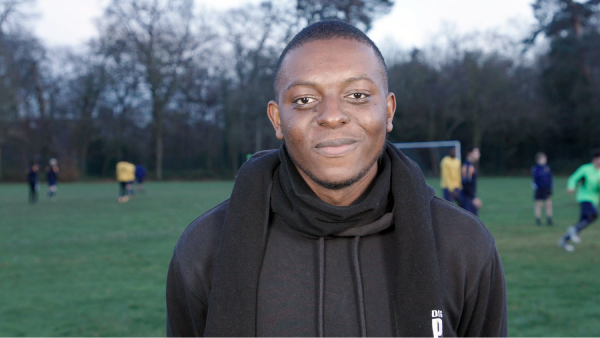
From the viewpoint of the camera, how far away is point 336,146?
1.97 metres

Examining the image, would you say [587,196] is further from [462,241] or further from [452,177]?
[462,241]

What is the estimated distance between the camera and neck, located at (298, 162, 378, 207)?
80.3 inches

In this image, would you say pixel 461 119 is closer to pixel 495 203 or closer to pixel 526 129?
pixel 526 129

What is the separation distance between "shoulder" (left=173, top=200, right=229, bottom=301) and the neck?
14.8 inches

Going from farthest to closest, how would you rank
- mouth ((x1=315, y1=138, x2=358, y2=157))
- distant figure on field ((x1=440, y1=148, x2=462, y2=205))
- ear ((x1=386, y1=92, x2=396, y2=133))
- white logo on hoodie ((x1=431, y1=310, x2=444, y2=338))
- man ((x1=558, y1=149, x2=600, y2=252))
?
1. distant figure on field ((x1=440, y1=148, x2=462, y2=205))
2. man ((x1=558, y1=149, x2=600, y2=252))
3. ear ((x1=386, y1=92, x2=396, y2=133))
4. mouth ((x1=315, y1=138, x2=358, y2=157))
5. white logo on hoodie ((x1=431, y1=310, x2=444, y2=338))

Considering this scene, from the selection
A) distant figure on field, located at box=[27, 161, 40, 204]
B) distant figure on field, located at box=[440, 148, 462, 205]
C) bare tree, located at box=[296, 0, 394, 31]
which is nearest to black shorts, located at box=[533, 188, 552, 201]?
distant figure on field, located at box=[440, 148, 462, 205]

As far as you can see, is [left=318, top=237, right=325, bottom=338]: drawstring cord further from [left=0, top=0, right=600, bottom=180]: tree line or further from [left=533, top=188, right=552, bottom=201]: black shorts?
[left=0, top=0, right=600, bottom=180]: tree line

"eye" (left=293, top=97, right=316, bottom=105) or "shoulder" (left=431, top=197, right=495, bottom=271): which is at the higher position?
"eye" (left=293, top=97, right=316, bottom=105)

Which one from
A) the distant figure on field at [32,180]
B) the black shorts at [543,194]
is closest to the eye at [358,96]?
the black shorts at [543,194]

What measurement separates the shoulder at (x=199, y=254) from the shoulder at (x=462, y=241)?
2.63 feet

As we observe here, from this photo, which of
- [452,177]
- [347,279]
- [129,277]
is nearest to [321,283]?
[347,279]

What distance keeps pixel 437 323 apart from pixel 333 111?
791 millimetres

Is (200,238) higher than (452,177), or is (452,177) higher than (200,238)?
(200,238)

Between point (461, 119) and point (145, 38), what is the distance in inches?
1044
